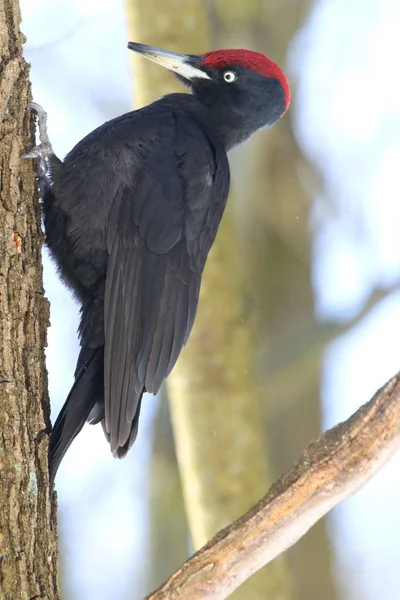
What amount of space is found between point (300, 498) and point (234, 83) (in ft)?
7.64

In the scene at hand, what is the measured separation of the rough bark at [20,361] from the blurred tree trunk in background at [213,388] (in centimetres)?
158

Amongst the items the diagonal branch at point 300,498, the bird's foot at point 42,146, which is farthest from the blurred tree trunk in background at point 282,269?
the diagonal branch at point 300,498

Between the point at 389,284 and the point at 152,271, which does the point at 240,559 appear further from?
the point at 389,284

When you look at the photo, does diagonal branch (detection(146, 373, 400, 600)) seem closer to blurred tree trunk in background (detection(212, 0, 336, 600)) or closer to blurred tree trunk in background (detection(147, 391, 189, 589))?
blurred tree trunk in background (detection(212, 0, 336, 600))

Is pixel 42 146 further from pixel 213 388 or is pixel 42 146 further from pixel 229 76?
pixel 213 388

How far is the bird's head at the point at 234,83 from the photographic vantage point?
13.2ft

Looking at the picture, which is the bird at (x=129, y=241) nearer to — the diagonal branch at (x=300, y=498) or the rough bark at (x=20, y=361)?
the rough bark at (x=20, y=361)

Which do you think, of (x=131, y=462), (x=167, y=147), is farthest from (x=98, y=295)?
(x=131, y=462)

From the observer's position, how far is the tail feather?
2834 mm

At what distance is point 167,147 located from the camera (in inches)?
141

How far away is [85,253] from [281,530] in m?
1.53

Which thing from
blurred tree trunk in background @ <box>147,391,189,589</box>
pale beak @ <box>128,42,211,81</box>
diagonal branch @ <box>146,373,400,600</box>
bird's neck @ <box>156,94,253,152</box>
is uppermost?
pale beak @ <box>128,42,211,81</box>

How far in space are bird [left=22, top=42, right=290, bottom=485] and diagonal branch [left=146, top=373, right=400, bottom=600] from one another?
79cm

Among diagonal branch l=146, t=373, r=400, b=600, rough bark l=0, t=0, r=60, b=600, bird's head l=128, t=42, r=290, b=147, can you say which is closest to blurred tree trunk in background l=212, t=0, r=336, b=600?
bird's head l=128, t=42, r=290, b=147
